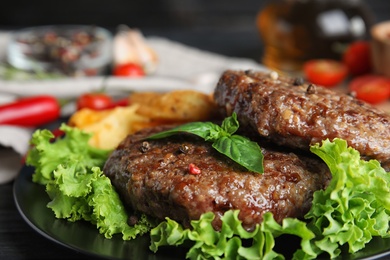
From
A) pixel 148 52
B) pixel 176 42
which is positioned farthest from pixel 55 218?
pixel 176 42

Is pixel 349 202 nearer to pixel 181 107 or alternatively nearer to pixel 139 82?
pixel 181 107

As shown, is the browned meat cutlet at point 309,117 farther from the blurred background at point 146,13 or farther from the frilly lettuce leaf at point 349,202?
the blurred background at point 146,13

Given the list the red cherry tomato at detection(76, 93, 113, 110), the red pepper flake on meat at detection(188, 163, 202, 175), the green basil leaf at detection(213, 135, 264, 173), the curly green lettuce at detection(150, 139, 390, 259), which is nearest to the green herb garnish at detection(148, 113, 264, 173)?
the green basil leaf at detection(213, 135, 264, 173)

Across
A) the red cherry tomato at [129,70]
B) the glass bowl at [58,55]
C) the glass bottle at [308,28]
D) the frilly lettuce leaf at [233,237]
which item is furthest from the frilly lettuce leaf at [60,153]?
the glass bottle at [308,28]

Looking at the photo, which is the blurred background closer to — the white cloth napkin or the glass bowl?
the white cloth napkin

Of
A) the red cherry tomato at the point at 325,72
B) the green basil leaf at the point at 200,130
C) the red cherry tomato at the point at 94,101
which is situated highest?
the green basil leaf at the point at 200,130
